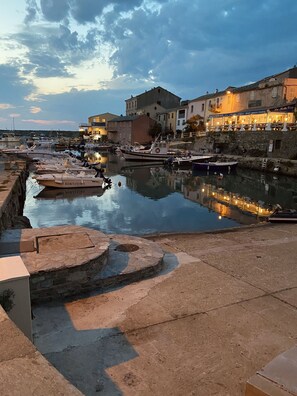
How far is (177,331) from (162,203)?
51.3ft

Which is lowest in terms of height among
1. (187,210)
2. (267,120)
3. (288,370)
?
(187,210)

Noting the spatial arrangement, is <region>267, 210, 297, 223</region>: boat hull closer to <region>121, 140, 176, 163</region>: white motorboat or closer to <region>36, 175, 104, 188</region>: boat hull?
<region>36, 175, 104, 188</region>: boat hull

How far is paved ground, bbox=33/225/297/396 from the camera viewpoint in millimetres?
3598

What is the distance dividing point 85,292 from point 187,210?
12.9 m

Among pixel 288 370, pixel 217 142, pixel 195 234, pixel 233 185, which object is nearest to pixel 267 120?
pixel 217 142

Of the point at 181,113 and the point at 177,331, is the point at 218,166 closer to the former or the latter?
the point at 181,113

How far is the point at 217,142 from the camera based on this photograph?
47531 millimetres

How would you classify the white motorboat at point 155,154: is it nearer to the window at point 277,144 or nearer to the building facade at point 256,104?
the building facade at point 256,104

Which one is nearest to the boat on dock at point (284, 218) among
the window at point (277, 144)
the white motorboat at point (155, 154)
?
the window at point (277, 144)

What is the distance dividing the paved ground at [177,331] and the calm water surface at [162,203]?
730cm

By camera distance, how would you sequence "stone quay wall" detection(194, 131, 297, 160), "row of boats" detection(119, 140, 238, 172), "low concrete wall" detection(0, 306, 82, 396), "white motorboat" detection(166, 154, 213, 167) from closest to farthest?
"low concrete wall" detection(0, 306, 82, 396) → "stone quay wall" detection(194, 131, 297, 160) → "row of boats" detection(119, 140, 238, 172) → "white motorboat" detection(166, 154, 213, 167)

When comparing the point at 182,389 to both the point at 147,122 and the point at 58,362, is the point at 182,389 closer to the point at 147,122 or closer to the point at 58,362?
the point at 58,362

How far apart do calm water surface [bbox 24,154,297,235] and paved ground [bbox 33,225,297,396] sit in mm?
7297

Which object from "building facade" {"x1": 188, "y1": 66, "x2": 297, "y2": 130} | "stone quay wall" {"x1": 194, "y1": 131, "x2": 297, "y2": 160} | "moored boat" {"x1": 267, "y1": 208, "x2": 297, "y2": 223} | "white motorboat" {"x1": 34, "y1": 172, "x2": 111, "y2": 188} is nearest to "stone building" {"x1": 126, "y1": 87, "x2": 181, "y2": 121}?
"building facade" {"x1": 188, "y1": 66, "x2": 297, "y2": 130}
